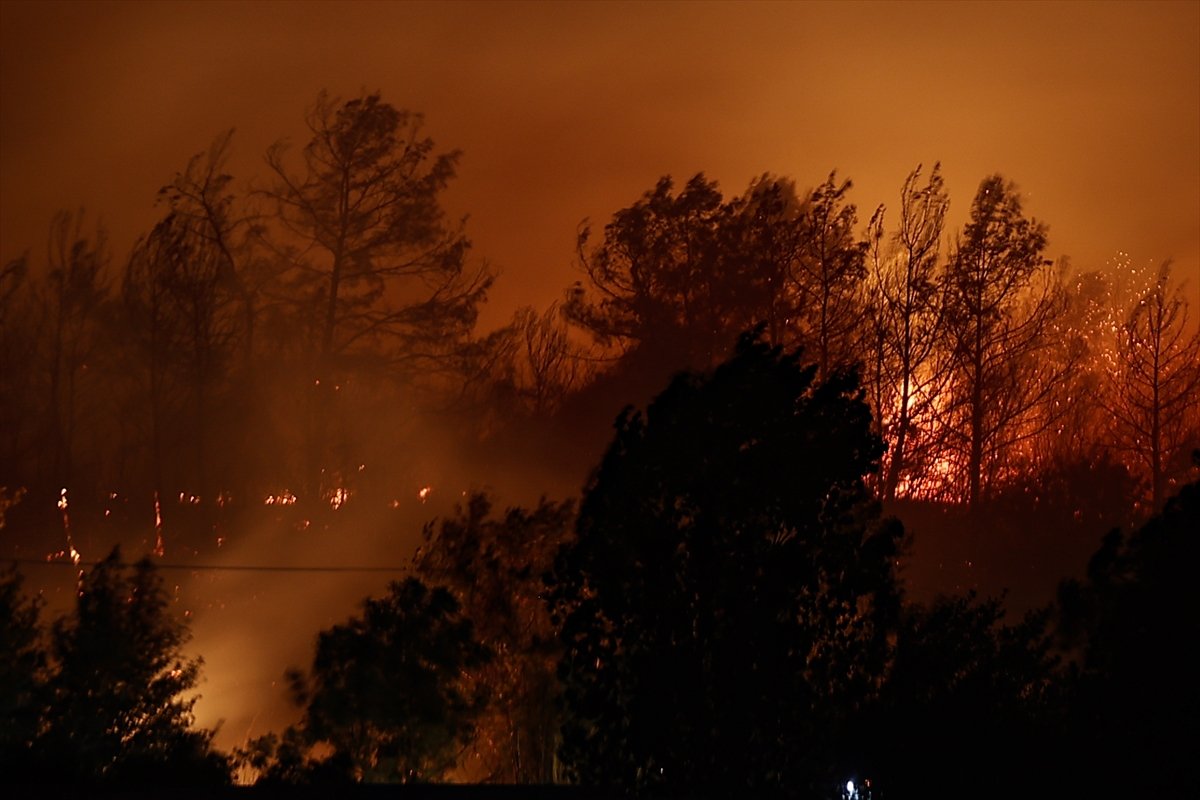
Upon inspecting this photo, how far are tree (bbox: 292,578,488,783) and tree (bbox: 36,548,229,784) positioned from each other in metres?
1.66

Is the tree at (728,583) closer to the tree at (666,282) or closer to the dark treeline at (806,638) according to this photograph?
the dark treeline at (806,638)

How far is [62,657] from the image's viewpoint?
60.4 ft

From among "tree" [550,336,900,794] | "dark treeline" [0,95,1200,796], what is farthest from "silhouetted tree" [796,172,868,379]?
"tree" [550,336,900,794]

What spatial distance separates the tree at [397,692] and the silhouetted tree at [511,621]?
554 mm

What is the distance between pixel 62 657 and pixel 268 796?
392 cm

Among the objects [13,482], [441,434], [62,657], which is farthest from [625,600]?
[13,482]

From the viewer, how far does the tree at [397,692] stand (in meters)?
16.9

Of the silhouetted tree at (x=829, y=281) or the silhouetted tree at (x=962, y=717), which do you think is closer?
the silhouetted tree at (x=962, y=717)

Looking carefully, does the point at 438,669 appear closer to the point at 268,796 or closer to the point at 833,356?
the point at 268,796

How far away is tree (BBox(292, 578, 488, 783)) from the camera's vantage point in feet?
55.5

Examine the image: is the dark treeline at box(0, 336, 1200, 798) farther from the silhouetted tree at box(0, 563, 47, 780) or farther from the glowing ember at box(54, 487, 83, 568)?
the glowing ember at box(54, 487, 83, 568)

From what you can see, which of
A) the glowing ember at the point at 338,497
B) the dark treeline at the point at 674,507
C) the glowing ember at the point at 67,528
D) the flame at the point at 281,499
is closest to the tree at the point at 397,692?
the dark treeline at the point at 674,507

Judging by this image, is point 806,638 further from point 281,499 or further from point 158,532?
point 158,532

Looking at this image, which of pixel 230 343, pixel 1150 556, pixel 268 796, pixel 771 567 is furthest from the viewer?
pixel 230 343
